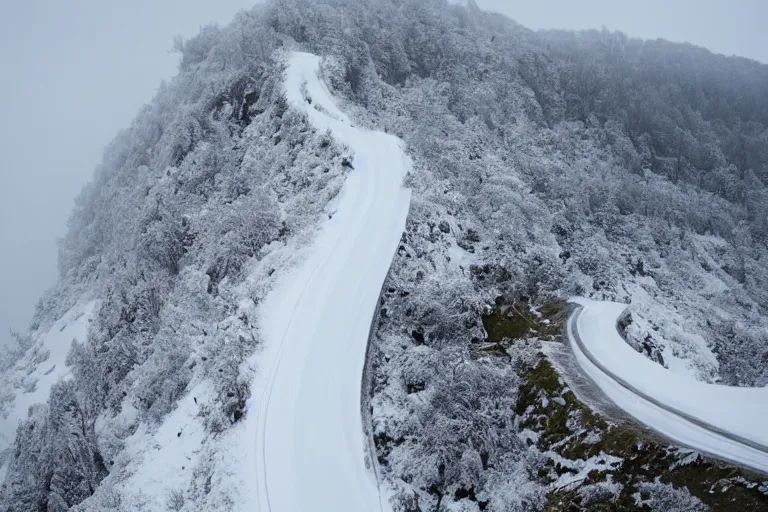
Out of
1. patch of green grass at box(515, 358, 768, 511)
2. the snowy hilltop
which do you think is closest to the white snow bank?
the snowy hilltop

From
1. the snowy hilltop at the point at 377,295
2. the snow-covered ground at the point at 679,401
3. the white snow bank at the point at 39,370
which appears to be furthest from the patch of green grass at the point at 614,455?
the white snow bank at the point at 39,370

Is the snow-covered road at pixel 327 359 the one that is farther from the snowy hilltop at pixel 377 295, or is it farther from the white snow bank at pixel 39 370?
the white snow bank at pixel 39 370

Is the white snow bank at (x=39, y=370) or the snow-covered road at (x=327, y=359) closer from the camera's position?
the snow-covered road at (x=327, y=359)

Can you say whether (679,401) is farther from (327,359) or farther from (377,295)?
(327,359)

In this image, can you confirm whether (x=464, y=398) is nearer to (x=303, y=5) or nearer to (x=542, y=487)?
(x=542, y=487)

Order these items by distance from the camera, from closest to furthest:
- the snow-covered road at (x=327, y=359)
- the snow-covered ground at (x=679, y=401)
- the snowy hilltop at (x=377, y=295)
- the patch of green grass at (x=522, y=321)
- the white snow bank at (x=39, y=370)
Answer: the snow-covered ground at (x=679, y=401) → the snow-covered road at (x=327, y=359) → the snowy hilltop at (x=377, y=295) → the patch of green grass at (x=522, y=321) → the white snow bank at (x=39, y=370)

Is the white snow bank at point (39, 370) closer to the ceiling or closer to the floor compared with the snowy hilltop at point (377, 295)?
closer to the floor

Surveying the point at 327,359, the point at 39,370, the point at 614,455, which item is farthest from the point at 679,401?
the point at 39,370
